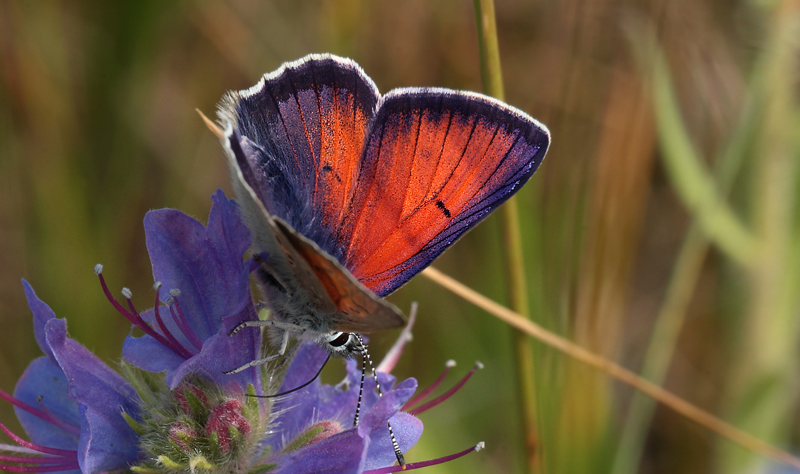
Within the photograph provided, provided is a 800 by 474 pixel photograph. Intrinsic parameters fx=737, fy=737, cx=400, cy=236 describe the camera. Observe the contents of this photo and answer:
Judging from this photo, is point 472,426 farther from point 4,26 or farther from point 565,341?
point 4,26

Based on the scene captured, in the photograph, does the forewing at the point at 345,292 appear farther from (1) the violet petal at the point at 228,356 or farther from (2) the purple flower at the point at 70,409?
(2) the purple flower at the point at 70,409

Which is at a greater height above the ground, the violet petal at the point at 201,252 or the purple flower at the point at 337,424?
the violet petal at the point at 201,252

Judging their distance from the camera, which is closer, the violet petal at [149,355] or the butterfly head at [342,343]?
the violet petal at [149,355]

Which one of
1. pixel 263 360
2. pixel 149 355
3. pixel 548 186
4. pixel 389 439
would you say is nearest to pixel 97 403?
pixel 149 355

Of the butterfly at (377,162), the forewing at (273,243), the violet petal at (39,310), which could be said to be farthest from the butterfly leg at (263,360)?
the violet petal at (39,310)

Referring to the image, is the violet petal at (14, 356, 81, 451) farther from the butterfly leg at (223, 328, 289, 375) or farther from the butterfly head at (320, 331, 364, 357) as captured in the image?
the butterfly head at (320, 331, 364, 357)

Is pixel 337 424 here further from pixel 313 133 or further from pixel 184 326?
pixel 313 133

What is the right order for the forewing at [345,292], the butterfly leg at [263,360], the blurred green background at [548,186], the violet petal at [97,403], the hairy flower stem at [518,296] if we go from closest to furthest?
the forewing at [345,292], the violet petal at [97,403], the butterfly leg at [263,360], the hairy flower stem at [518,296], the blurred green background at [548,186]
